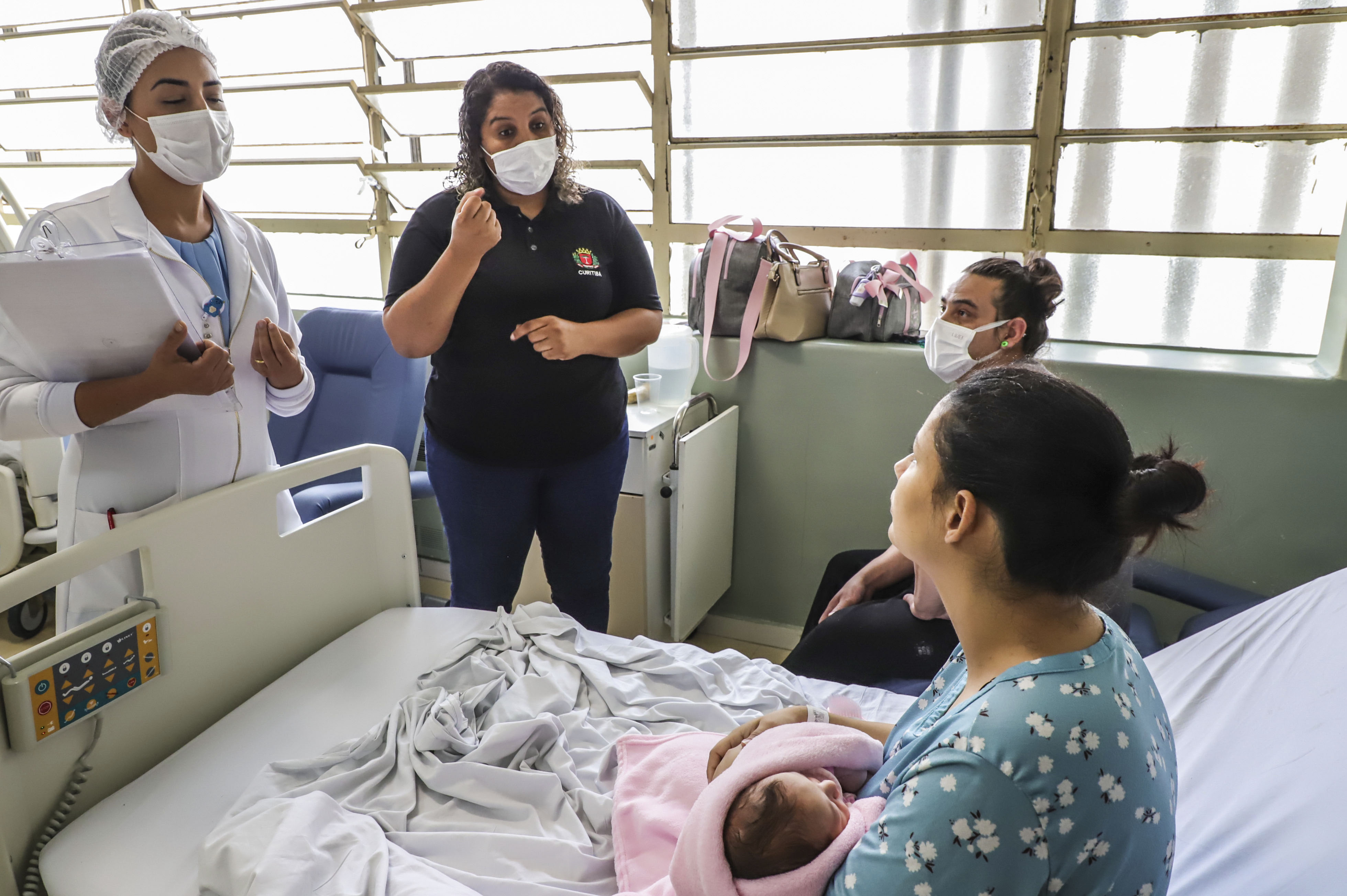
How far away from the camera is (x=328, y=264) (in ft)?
12.7

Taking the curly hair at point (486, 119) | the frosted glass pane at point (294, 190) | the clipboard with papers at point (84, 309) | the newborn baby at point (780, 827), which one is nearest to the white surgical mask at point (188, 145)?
the clipboard with papers at point (84, 309)

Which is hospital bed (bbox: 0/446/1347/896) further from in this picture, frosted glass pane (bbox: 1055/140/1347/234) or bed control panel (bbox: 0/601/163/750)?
frosted glass pane (bbox: 1055/140/1347/234)

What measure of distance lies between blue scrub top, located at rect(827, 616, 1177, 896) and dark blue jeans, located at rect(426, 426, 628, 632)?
1.27 meters

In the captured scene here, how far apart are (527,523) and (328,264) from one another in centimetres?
241

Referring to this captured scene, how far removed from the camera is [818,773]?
3.63ft

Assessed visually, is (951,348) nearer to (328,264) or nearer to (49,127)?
(328,264)

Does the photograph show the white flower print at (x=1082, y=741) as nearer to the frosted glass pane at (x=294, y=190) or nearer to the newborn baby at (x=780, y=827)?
the newborn baby at (x=780, y=827)

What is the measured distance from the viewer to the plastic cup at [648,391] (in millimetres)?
2848

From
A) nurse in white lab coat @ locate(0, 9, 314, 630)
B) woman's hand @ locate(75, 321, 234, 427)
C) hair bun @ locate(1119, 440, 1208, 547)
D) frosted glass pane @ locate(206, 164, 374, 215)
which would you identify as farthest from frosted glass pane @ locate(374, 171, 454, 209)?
hair bun @ locate(1119, 440, 1208, 547)

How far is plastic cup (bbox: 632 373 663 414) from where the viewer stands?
2848 mm

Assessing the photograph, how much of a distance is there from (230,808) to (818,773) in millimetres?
838

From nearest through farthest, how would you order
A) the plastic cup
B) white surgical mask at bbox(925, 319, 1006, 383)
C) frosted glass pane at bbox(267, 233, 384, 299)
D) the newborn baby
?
the newborn baby → white surgical mask at bbox(925, 319, 1006, 383) → the plastic cup → frosted glass pane at bbox(267, 233, 384, 299)

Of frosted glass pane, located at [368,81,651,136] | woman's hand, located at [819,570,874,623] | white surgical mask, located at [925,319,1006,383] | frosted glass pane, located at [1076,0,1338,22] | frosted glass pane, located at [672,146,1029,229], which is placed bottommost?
woman's hand, located at [819,570,874,623]

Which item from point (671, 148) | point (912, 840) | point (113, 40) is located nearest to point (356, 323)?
point (671, 148)
